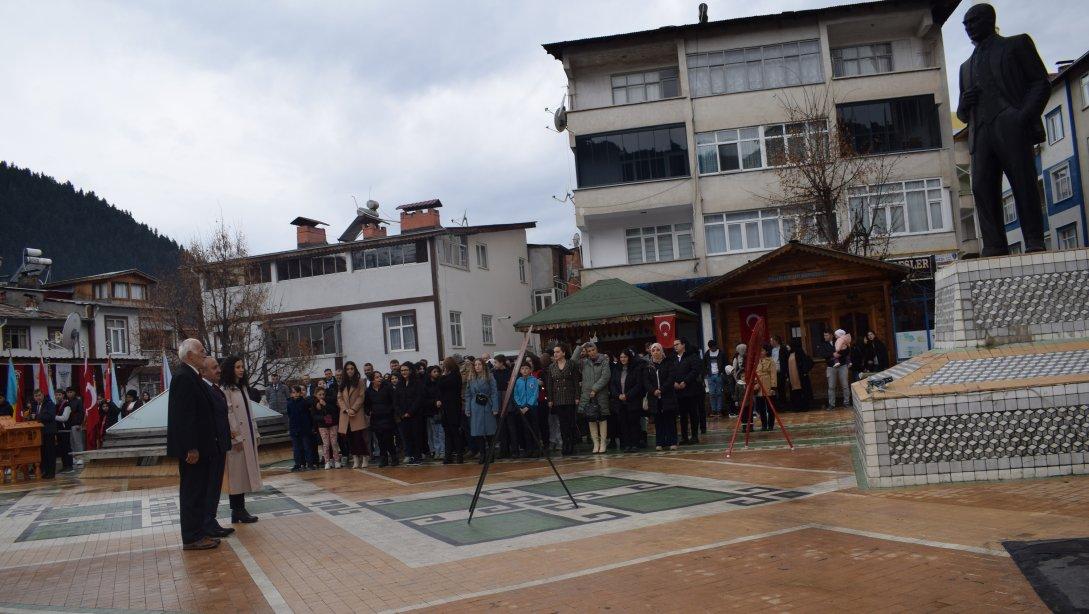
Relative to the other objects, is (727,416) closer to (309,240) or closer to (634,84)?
(634,84)

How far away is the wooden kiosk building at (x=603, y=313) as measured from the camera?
18.9m

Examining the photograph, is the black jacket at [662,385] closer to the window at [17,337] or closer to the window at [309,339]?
the window at [309,339]

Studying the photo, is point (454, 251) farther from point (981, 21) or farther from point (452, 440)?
point (981, 21)

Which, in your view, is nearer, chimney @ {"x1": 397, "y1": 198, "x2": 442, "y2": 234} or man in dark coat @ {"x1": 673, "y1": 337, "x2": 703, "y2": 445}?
man in dark coat @ {"x1": 673, "y1": 337, "x2": 703, "y2": 445}

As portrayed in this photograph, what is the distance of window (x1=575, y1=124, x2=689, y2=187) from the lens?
31.6m

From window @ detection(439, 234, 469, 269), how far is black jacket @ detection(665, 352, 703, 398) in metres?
25.6

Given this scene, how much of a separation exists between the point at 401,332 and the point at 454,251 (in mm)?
4636

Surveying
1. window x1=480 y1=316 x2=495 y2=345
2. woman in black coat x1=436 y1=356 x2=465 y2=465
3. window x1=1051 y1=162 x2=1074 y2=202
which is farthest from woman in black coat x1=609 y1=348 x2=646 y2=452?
window x1=1051 y1=162 x2=1074 y2=202

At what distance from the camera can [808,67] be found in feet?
103

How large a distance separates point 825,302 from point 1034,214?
14136mm

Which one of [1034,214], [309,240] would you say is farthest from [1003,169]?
[309,240]

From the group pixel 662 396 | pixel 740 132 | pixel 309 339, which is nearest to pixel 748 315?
pixel 740 132

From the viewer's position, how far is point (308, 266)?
41.0 metres

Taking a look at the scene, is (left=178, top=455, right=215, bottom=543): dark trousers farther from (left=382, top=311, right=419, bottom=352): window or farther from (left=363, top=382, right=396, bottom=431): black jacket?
(left=382, top=311, right=419, bottom=352): window
